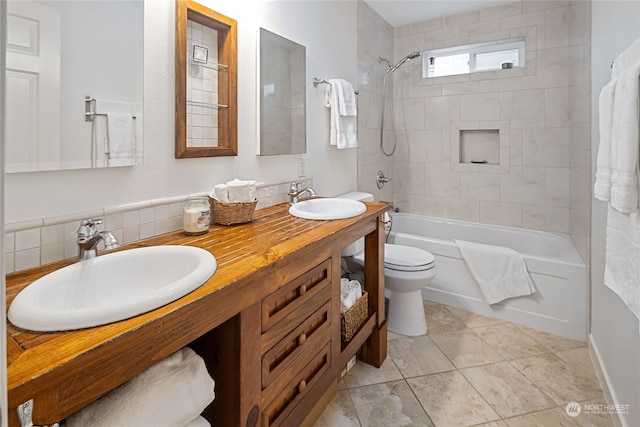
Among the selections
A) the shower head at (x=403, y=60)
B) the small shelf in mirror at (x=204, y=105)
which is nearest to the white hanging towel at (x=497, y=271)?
the shower head at (x=403, y=60)

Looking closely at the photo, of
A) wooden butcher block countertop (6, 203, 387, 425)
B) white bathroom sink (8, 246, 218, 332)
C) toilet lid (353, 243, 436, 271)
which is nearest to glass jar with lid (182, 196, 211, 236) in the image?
wooden butcher block countertop (6, 203, 387, 425)

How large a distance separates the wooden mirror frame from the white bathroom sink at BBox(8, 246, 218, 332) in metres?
0.54

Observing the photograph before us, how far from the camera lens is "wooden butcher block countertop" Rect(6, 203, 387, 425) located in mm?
568

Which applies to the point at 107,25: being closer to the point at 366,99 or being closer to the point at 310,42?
the point at 310,42

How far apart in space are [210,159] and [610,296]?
76.8 inches

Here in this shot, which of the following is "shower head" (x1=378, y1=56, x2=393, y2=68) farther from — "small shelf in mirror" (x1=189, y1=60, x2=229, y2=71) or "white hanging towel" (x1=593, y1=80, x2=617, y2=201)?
"white hanging towel" (x1=593, y1=80, x2=617, y2=201)

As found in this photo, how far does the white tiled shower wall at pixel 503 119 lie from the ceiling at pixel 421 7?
0.08 m

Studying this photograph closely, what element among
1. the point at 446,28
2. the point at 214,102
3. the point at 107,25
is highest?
the point at 446,28

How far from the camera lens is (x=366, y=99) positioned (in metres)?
3.13

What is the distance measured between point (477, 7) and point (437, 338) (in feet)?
9.56

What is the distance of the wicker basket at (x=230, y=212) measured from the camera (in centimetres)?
153

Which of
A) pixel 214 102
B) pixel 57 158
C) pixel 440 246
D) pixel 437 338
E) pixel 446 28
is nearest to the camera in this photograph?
pixel 57 158

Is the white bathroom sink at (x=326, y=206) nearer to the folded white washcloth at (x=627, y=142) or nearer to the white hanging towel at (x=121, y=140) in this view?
the white hanging towel at (x=121, y=140)

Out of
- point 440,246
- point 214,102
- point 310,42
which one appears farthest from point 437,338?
Result: point 310,42
